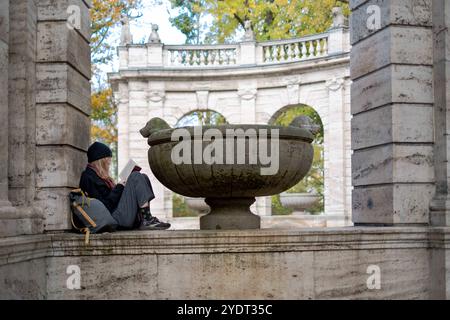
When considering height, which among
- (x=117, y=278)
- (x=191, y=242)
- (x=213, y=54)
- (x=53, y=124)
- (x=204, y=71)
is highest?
(x=213, y=54)

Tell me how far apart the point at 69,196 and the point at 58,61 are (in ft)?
4.95

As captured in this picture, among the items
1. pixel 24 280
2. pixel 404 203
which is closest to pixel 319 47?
pixel 404 203

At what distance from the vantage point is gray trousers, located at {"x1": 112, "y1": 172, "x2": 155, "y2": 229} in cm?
650

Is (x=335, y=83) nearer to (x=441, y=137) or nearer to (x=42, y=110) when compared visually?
(x=441, y=137)

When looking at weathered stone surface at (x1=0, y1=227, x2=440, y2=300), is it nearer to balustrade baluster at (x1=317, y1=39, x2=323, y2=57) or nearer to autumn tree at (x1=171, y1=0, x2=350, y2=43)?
balustrade baluster at (x1=317, y1=39, x2=323, y2=57)

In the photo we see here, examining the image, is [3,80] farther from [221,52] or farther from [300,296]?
[221,52]

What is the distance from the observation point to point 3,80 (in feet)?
18.5

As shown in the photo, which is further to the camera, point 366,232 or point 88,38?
point 88,38

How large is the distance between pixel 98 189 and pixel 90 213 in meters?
0.47

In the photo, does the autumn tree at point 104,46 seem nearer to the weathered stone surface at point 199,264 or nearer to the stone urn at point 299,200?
the stone urn at point 299,200

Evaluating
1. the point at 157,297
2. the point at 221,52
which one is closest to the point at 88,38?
the point at 157,297

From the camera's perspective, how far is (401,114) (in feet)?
22.1

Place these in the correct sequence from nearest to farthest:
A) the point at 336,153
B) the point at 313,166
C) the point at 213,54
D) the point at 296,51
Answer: the point at 336,153 → the point at 296,51 → the point at 213,54 → the point at 313,166
